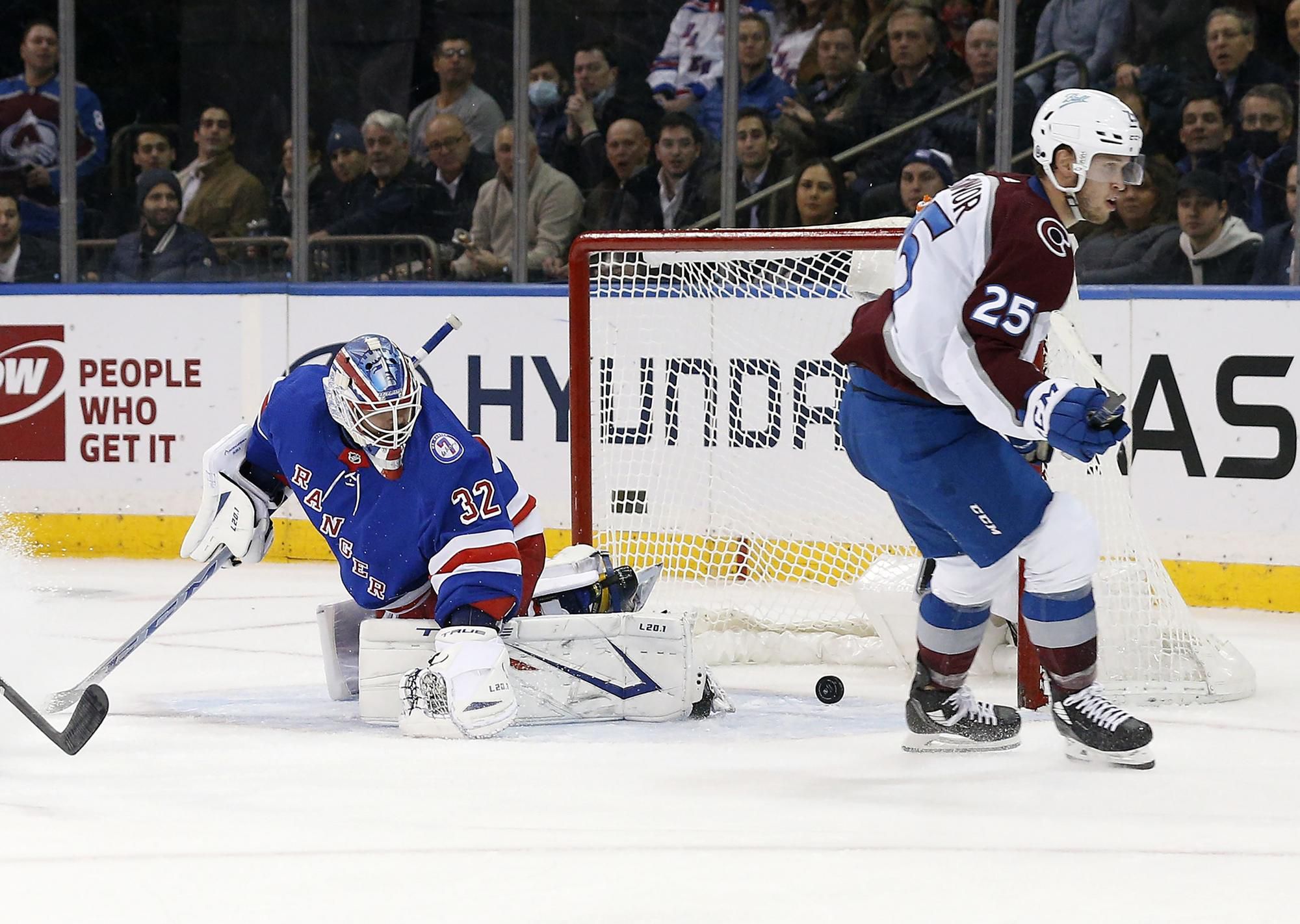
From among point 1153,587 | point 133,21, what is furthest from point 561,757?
point 133,21

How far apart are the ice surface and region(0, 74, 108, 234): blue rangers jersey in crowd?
114 inches

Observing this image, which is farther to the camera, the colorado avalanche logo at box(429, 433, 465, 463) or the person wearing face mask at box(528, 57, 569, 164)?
the person wearing face mask at box(528, 57, 569, 164)

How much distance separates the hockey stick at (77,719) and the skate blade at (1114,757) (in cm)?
161

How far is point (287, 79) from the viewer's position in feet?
20.7

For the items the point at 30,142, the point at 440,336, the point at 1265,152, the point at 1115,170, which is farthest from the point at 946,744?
the point at 30,142

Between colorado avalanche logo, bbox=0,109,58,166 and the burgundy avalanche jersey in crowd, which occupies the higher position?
colorado avalanche logo, bbox=0,109,58,166

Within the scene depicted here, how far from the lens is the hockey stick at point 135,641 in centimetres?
348

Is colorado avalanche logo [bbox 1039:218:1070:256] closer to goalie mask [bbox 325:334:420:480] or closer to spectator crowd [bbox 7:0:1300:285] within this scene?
goalie mask [bbox 325:334:420:480]

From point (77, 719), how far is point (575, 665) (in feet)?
2.82

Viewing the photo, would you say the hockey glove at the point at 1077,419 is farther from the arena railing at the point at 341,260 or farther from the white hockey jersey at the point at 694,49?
the arena railing at the point at 341,260

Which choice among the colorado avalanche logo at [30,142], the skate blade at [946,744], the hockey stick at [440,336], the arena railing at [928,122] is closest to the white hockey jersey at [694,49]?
the arena railing at [928,122]

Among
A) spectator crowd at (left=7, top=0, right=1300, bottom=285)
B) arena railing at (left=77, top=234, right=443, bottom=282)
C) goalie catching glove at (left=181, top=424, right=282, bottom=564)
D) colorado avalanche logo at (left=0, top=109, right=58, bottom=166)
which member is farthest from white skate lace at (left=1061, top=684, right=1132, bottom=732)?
colorado avalanche logo at (left=0, top=109, right=58, bottom=166)

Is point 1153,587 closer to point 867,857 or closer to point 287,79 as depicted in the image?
point 867,857

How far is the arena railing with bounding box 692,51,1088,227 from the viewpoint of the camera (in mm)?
5488
